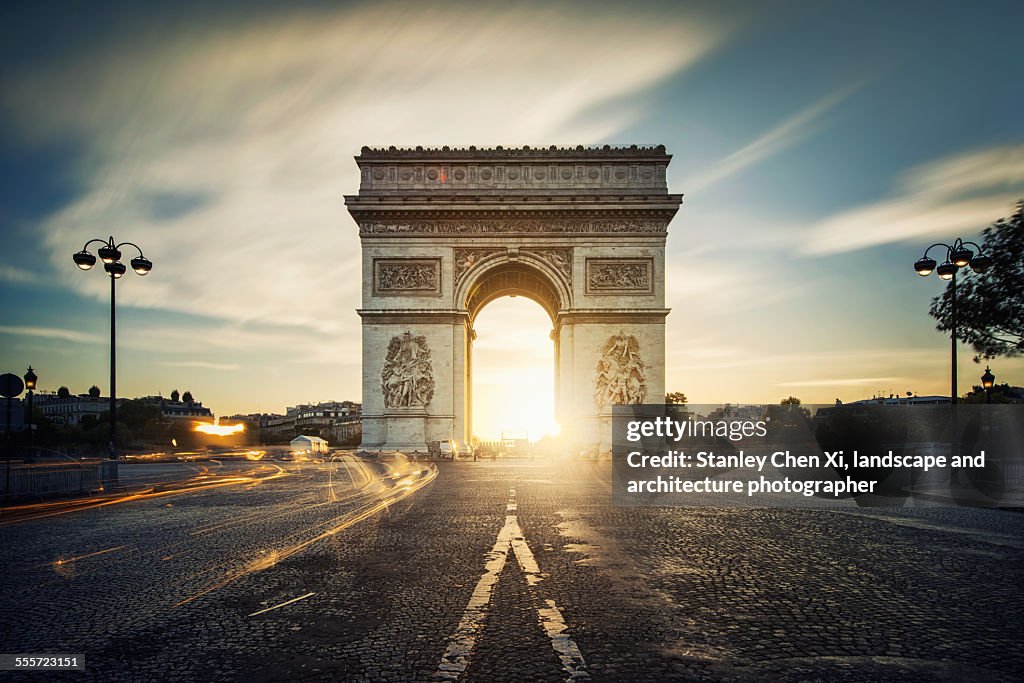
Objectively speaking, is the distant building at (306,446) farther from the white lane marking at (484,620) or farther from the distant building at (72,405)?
the distant building at (72,405)

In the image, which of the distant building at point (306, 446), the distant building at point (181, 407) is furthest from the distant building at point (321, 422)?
the distant building at point (306, 446)

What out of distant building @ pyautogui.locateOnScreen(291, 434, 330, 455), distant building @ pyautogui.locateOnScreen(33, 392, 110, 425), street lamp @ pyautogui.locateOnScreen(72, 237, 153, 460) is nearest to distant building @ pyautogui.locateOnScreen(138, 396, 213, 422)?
distant building @ pyautogui.locateOnScreen(33, 392, 110, 425)

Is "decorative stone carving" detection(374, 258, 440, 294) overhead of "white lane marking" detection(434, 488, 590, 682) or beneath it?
overhead

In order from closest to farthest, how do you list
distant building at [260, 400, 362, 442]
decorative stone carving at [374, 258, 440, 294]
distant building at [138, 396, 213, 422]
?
decorative stone carving at [374, 258, 440, 294] < distant building at [260, 400, 362, 442] < distant building at [138, 396, 213, 422]

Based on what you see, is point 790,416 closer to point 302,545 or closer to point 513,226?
point 513,226

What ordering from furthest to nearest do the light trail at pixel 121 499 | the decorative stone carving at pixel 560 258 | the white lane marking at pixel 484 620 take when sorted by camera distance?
the decorative stone carving at pixel 560 258
the light trail at pixel 121 499
the white lane marking at pixel 484 620

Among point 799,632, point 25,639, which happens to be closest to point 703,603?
point 799,632

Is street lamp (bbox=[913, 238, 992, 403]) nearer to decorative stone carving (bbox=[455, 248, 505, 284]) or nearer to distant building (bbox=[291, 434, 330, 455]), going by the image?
decorative stone carving (bbox=[455, 248, 505, 284])
